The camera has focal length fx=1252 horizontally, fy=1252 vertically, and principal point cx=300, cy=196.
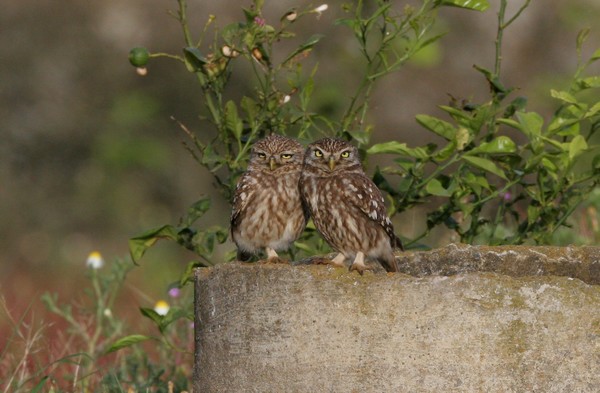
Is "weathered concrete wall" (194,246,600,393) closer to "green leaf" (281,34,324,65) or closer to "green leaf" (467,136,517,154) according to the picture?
"green leaf" (467,136,517,154)

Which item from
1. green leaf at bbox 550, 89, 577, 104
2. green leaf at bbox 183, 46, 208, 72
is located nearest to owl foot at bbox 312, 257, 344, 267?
green leaf at bbox 183, 46, 208, 72

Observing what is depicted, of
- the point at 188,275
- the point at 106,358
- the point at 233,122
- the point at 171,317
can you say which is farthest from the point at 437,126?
the point at 106,358

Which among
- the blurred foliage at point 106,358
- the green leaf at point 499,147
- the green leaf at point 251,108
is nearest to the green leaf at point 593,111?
the green leaf at point 499,147

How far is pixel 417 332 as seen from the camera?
4.19m

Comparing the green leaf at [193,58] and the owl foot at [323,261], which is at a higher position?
the green leaf at [193,58]

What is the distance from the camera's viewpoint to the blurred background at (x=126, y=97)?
11.9 m

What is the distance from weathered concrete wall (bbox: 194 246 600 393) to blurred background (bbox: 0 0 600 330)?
7104 mm

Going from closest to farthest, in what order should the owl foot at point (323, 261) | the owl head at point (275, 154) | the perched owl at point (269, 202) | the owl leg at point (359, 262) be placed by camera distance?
the owl leg at point (359, 262) < the owl foot at point (323, 261) < the perched owl at point (269, 202) < the owl head at point (275, 154)

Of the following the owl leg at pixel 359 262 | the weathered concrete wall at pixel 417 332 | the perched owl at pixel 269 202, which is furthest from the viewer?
the perched owl at pixel 269 202

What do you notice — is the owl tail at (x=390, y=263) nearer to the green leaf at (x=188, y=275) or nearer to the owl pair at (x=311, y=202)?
the owl pair at (x=311, y=202)

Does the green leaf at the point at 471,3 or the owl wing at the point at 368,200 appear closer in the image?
the owl wing at the point at 368,200

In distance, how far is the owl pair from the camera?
5258 millimetres

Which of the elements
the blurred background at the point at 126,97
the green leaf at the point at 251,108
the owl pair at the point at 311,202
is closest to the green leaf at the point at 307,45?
the green leaf at the point at 251,108

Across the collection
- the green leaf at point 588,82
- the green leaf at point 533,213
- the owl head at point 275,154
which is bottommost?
the green leaf at point 533,213
